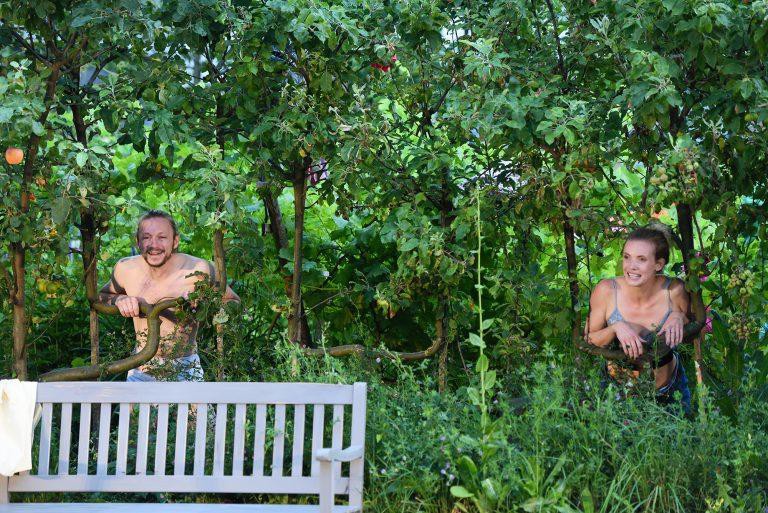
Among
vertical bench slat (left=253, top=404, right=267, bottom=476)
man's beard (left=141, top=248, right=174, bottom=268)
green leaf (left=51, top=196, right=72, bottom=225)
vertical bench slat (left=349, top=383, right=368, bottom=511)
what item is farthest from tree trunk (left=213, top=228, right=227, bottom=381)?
vertical bench slat (left=349, top=383, right=368, bottom=511)

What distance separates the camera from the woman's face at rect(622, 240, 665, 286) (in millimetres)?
5102

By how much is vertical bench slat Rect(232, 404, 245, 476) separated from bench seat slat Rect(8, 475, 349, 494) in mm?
40

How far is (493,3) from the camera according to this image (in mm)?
5555

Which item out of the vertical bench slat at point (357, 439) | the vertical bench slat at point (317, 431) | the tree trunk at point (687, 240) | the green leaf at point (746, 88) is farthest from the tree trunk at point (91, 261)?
the green leaf at point (746, 88)

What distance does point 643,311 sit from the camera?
17.0ft

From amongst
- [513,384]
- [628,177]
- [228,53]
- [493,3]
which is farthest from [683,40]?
[628,177]

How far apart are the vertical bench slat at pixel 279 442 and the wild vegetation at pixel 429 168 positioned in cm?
36

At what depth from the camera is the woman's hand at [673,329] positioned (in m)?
5.08

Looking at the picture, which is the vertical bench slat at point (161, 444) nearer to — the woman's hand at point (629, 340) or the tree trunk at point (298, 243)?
the tree trunk at point (298, 243)

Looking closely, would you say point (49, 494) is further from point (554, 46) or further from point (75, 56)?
point (554, 46)

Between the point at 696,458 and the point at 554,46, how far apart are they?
2.24 m

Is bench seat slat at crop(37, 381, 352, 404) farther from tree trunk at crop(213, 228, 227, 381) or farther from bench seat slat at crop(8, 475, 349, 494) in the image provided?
tree trunk at crop(213, 228, 227, 381)

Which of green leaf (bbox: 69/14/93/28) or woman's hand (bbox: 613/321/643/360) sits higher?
green leaf (bbox: 69/14/93/28)

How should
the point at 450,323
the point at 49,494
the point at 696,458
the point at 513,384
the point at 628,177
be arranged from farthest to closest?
1. the point at 628,177
2. the point at 450,323
3. the point at 513,384
4. the point at 49,494
5. the point at 696,458
